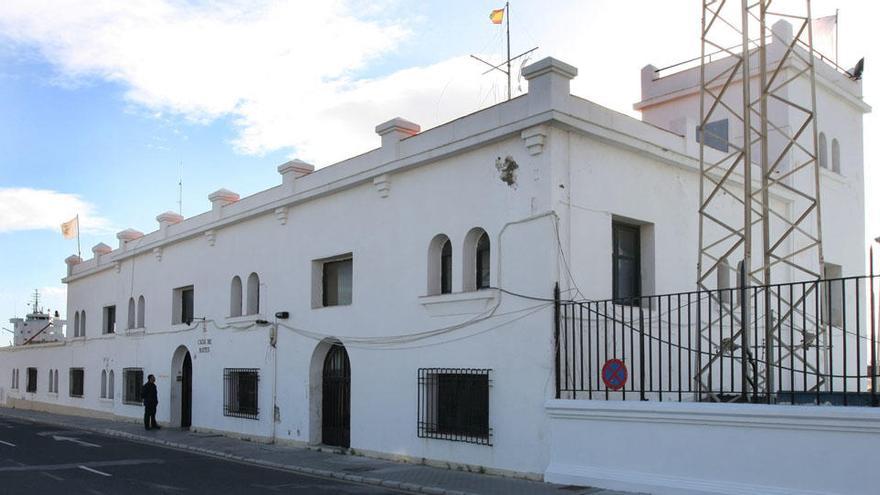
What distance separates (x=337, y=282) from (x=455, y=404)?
16.7 feet

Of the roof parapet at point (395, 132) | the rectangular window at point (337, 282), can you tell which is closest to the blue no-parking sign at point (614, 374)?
the roof parapet at point (395, 132)

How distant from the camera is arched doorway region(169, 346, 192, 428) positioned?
24.8 meters

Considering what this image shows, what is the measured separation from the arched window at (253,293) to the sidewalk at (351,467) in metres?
3.30

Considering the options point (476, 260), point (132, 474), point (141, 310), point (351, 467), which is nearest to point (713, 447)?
point (476, 260)

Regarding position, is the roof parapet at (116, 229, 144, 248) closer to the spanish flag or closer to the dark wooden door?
the dark wooden door

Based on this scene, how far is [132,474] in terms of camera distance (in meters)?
14.8

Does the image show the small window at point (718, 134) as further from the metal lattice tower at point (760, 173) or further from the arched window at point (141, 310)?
the arched window at point (141, 310)

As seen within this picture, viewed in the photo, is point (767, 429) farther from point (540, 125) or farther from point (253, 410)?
point (253, 410)

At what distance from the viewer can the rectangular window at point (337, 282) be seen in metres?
18.3

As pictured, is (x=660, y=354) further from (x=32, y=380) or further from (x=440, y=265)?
(x=32, y=380)

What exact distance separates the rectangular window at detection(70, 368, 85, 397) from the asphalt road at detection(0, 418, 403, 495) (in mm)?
12489

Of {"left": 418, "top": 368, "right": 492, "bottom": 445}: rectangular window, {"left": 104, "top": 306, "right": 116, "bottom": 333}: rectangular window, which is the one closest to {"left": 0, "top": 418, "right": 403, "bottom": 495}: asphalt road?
{"left": 418, "top": 368, "right": 492, "bottom": 445}: rectangular window

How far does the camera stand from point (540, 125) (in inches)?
521

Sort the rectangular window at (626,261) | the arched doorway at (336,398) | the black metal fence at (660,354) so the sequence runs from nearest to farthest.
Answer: the black metal fence at (660,354) < the rectangular window at (626,261) < the arched doorway at (336,398)
